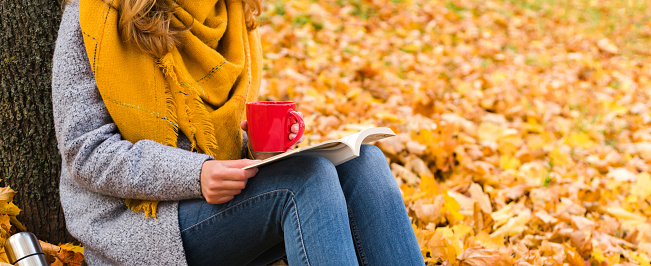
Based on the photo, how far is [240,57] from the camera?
1357 mm

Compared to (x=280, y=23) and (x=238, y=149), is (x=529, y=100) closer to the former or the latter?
(x=280, y=23)

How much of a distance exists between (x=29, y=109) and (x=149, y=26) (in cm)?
53

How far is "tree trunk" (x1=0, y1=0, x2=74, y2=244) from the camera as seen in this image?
1321 mm

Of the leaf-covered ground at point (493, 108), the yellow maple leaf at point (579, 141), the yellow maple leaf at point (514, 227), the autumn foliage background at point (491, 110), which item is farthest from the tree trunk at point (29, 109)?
the yellow maple leaf at point (579, 141)

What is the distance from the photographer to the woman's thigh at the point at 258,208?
1074 millimetres

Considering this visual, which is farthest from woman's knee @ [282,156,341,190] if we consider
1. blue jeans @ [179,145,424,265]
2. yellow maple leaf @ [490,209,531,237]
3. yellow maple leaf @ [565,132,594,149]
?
yellow maple leaf @ [565,132,594,149]

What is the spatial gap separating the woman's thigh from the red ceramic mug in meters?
0.08

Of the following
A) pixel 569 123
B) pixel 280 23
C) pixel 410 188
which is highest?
pixel 280 23

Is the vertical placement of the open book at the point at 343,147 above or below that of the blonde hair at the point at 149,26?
below

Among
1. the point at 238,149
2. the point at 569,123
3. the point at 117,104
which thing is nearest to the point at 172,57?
the point at 117,104

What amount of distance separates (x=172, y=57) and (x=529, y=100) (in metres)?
2.68

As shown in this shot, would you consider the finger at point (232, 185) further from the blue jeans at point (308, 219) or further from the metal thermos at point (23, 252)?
the metal thermos at point (23, 252)

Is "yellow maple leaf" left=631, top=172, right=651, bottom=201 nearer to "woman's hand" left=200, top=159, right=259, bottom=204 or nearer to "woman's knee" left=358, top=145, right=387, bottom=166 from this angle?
"woman's knee" left=358, top=145, right=387, bottom=166

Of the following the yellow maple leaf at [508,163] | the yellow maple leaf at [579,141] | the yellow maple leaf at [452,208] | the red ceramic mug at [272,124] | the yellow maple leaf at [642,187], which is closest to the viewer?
the red ceramic mug at [272,124]
